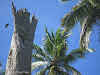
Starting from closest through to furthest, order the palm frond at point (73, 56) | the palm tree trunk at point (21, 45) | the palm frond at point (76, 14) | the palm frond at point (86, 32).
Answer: the palm tree trunk at point (21, 45), the palm frond at point (86, 32), the palm frond at point (76, 14), the palm frond at point (73, 56)

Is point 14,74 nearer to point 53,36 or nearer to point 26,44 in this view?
point 26,44

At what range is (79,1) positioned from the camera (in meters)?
12.9

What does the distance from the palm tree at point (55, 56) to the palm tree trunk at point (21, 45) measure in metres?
9.78

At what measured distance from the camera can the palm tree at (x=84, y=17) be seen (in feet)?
38.6

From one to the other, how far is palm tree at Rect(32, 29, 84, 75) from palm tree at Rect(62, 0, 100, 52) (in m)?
3.09

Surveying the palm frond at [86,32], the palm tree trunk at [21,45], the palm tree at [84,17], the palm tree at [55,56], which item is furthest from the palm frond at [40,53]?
the palm tree trunk at [21,45]

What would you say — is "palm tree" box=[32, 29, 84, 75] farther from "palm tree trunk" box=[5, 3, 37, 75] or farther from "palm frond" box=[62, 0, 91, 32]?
"palm tree trunk" box=[5, 3, 37, 75]

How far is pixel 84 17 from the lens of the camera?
12422 mm

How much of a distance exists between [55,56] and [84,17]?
4527 mm

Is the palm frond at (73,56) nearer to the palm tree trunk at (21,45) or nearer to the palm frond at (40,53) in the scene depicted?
the palm frond at (40,53)

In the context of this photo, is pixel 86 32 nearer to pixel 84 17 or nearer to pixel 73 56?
pixel 84 17

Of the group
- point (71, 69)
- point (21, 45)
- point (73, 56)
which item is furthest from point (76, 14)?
point (21, 45)

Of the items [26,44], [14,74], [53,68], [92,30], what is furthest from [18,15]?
[53,68]

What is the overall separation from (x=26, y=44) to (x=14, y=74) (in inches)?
32.6
